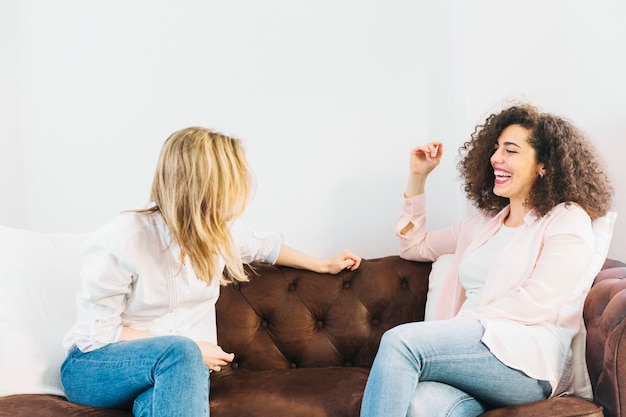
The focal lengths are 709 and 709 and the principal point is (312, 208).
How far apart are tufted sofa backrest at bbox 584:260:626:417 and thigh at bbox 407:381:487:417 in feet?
0.95

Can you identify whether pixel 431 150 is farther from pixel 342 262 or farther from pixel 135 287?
pixel 135 287

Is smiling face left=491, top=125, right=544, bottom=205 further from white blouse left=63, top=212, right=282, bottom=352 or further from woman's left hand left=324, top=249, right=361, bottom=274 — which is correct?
white blouse left=63, top=212, right=282, bottom=352

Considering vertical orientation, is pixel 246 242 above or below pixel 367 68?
below

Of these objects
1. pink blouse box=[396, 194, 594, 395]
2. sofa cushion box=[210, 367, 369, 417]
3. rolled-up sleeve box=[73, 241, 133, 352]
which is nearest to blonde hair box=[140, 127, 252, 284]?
rolled-up sleeve box=[73, 241, 133, 352]

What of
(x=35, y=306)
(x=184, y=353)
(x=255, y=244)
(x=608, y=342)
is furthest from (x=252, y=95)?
(x=608, y=342)

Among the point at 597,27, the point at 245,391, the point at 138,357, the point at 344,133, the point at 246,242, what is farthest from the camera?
the point at 344,133

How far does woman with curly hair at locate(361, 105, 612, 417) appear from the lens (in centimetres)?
175

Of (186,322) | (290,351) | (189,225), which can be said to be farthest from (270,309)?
(189,225)

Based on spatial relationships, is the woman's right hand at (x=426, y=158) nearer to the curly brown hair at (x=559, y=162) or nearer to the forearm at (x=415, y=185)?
the forearm at (x=415, y=185)

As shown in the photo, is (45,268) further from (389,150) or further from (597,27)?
(597,27)

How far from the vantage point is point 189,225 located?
1.83 meters

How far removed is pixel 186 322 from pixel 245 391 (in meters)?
0.26

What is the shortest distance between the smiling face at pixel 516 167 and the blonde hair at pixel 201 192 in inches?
31.3

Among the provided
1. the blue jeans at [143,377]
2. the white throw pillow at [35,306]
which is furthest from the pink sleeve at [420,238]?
the white throw pillow at [35,306]
